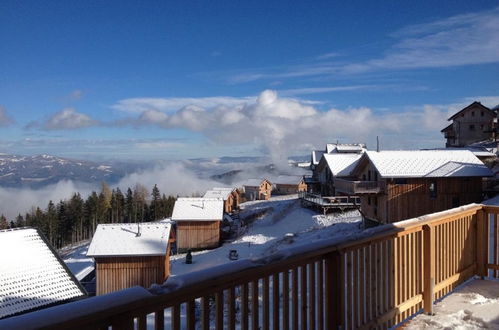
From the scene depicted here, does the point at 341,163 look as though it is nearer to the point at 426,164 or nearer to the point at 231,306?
the point at 426,164

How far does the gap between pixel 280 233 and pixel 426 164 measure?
12.4 m

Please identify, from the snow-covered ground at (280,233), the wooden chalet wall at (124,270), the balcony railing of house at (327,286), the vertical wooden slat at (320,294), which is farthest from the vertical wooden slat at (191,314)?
the wooden chalet wall at (124,270)

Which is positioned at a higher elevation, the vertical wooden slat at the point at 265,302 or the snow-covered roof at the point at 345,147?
the snow-covered roof at the point at 345,147

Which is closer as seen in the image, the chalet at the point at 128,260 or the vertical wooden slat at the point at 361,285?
the vertical wooden slat at the point at 361,285

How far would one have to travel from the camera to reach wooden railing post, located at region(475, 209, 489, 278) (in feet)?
21.4

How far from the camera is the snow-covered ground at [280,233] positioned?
25641mm

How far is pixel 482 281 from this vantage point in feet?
21.2

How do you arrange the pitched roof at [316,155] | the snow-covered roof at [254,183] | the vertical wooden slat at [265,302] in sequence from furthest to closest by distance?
the snow-covered roof at [254,183] < the pitched roof at [316,155] < the vertical wooden slat at [265,302]

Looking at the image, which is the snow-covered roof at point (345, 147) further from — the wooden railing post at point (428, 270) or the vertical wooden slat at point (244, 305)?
the vertical wooden slat at point (244, 305)

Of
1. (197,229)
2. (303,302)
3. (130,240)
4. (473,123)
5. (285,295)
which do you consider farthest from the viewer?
(473,123)

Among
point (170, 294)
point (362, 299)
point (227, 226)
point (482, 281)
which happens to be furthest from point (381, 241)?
point (227, 226)

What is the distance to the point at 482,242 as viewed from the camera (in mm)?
6539

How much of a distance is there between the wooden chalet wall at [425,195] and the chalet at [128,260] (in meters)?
14.0

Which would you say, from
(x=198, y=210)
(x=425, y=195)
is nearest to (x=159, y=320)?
(x=425, y=195)
